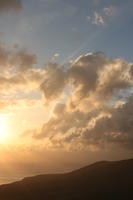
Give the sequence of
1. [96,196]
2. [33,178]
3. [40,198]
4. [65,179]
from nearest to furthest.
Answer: [96,196] → [40,198] → [65,179] → [33,178]

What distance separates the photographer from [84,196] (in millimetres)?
146125

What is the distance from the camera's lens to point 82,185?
164 m

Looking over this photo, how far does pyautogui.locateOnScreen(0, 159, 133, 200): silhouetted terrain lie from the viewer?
5787 inches

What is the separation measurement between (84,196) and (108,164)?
43.4 meters

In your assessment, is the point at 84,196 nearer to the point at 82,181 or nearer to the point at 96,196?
the point at 96,196

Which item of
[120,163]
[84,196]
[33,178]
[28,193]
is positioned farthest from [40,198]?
[120,163]

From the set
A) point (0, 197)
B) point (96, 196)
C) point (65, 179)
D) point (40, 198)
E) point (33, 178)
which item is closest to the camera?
point (96, 196)

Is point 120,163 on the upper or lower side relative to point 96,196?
upper

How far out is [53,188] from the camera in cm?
17138

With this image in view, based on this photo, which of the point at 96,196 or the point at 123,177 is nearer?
the point at 96,196

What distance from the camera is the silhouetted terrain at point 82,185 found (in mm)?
147000

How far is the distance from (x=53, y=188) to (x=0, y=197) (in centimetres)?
2923

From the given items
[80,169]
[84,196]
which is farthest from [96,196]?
[80,169]

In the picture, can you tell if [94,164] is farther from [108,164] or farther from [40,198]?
[40,198]
